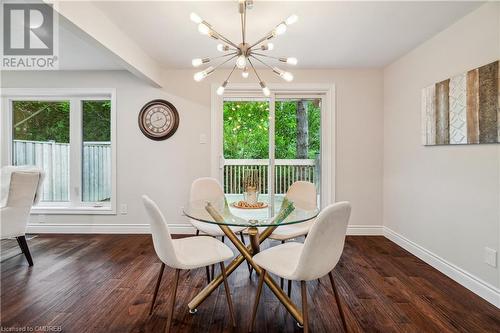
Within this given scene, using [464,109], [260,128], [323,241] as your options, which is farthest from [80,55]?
[464,109]

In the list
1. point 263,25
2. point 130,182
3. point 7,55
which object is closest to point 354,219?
point 263,25

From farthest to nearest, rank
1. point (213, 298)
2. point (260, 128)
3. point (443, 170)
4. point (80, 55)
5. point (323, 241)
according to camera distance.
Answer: point (260, 128), point (80, 55), point (443, 170), point (213, 298), point (323, 241)

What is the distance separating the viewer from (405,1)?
197 centimetres

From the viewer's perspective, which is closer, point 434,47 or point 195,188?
point 434,47

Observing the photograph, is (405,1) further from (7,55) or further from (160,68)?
(7,55)

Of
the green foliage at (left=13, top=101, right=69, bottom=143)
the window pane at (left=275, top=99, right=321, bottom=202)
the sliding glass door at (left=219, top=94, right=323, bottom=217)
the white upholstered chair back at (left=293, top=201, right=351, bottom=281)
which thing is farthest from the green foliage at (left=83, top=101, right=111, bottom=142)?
the white upholstered chair back at (left=293, top=201, right=351, bottom=281)

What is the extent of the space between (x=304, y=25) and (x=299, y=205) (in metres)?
1.68

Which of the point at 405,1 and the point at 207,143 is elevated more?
the point at 405,1

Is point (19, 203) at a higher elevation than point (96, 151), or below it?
below

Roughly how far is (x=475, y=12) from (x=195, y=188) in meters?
3.03

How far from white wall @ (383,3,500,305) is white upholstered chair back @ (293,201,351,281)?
5.02ft

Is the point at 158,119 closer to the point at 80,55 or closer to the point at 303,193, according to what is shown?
the point at 80,55

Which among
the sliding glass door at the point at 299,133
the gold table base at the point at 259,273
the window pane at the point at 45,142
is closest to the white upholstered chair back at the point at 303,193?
the gold table base at the point at 259,273

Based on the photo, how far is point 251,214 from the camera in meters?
1.81
